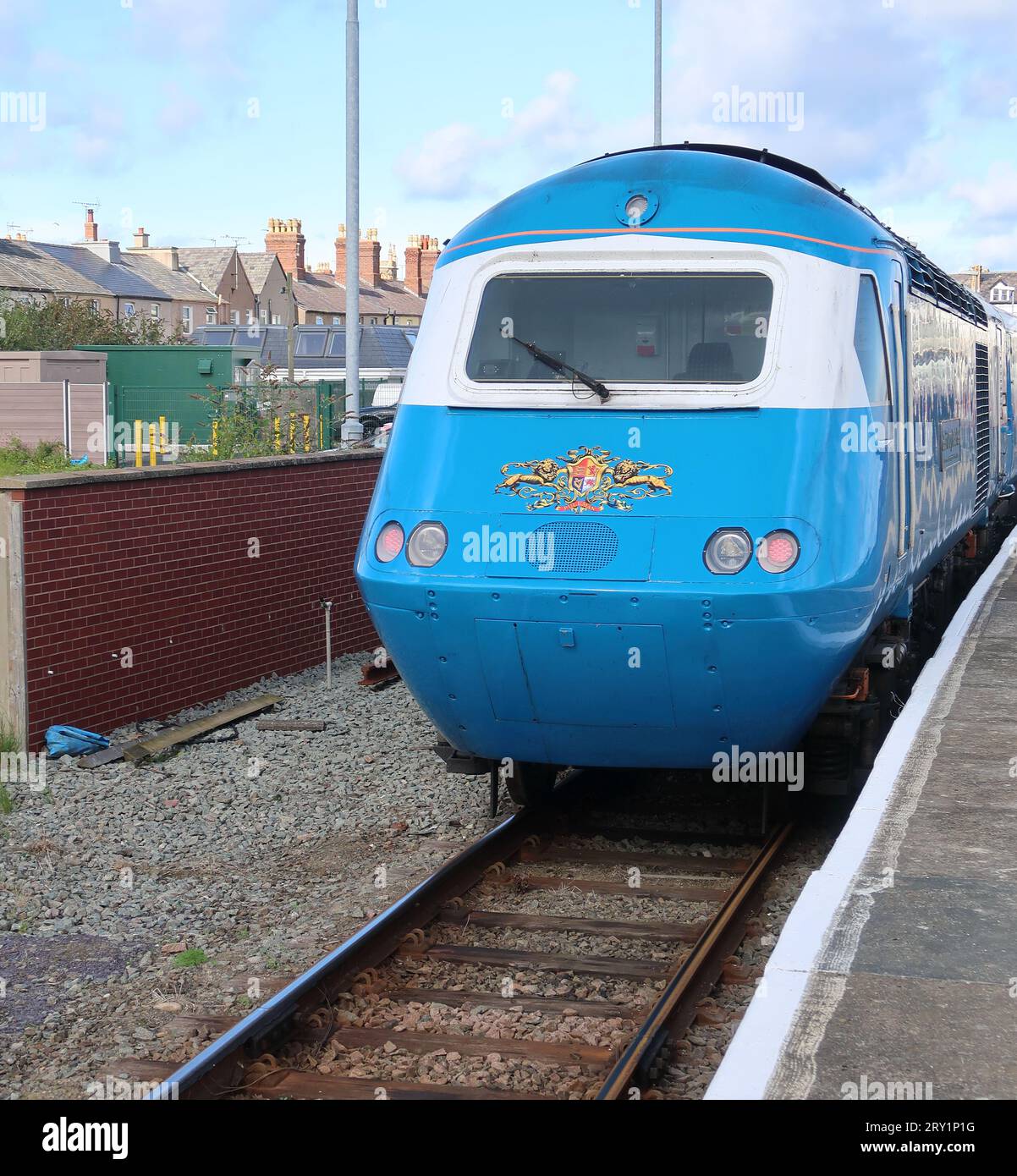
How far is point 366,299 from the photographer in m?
73.4

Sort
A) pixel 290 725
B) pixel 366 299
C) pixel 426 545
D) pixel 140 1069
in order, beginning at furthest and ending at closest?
1. pixel 366 299
2. pixel 290 725
3. pixel 426 545
4. pixel 140 1069

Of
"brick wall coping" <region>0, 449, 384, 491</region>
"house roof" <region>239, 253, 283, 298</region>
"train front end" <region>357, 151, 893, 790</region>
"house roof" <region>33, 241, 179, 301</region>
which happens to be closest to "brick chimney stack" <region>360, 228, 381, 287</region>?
"house roof" <region>239, 253, 283, 298</region>

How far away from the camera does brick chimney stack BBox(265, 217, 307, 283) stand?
75.6 m

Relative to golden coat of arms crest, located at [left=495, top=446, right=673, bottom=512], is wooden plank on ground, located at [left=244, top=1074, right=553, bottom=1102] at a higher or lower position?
lower

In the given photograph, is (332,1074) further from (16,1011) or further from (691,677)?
(691,677)

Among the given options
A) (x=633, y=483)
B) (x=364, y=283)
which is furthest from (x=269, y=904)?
(x=364, y=283)

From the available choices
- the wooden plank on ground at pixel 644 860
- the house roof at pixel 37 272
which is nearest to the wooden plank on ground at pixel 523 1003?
the wooden plank on ground at pixel 644 860

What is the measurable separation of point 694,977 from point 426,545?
7.29 ft

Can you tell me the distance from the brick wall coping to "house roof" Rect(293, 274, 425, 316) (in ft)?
194

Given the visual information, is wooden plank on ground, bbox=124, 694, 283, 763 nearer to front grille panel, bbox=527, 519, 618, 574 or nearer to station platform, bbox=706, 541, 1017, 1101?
front grille panel, bbox=527, 519, 618, 574

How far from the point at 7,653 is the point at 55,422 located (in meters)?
19.8

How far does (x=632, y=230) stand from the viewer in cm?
704

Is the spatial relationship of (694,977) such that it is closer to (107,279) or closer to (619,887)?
(619,887)
